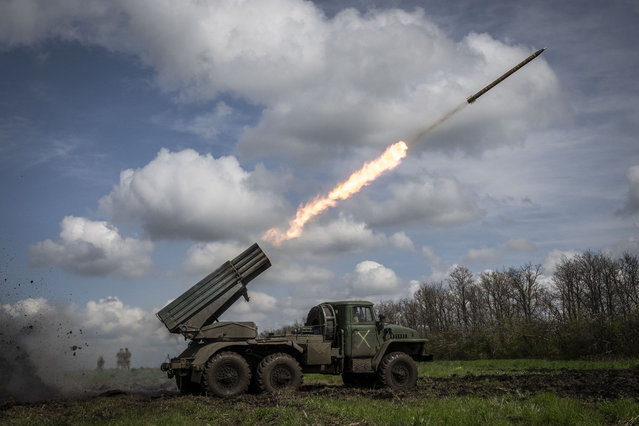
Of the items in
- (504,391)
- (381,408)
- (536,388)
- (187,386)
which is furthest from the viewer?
(187,386)

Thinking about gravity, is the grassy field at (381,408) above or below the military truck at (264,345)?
below

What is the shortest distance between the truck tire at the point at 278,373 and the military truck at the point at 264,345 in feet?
0.09

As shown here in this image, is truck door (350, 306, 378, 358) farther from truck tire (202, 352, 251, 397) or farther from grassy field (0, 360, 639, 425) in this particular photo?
truck tire (202, 352, 251, 397)

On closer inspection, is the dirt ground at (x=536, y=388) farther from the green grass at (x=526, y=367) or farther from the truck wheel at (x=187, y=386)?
the green grass at (x=526, y=367)

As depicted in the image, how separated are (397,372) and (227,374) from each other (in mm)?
5261

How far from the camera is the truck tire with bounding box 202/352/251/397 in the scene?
14547 millimetres

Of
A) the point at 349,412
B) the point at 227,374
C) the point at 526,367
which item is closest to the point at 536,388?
the point at 349,412

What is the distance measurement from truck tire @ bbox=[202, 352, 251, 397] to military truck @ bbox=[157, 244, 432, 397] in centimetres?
3

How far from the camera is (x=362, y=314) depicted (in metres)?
16.8

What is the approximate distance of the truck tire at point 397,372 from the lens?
1612 centimetres

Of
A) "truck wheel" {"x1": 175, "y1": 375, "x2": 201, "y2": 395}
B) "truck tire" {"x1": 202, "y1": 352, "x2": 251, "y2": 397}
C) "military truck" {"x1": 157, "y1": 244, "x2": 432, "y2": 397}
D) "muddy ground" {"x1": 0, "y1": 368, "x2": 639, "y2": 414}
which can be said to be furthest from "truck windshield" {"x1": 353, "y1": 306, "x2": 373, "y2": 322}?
"truck wheel" {"x1": 175, "y1": 375, "x2": 201, "y2": 395}

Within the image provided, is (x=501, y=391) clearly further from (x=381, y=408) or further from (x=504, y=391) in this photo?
(x=381, y=408)

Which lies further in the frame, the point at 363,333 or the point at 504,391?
the point at 363,333

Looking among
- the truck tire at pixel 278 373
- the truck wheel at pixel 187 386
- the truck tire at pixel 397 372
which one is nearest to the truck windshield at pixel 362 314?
the truck tire at pixel 397 372
